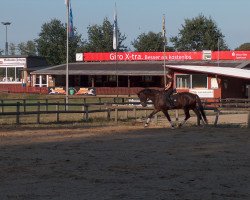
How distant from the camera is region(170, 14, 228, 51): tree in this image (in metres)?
106

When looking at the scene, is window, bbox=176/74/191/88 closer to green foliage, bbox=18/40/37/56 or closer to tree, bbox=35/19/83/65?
tree, bbox=35/19/83/65

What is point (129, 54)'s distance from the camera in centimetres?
8150

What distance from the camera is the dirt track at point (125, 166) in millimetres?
10133

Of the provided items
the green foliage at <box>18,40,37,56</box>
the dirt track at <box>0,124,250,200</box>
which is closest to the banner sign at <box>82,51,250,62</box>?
the dirt track at <box>0,124,250,200</box>

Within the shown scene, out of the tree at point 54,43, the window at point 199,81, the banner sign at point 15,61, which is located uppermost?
the tree at point 54,43

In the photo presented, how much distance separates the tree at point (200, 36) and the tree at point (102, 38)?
10.5m

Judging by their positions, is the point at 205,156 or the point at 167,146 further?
the point at 167,146

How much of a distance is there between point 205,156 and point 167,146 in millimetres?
2435

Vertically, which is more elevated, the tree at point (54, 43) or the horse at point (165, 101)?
the tree at point (54, 43)

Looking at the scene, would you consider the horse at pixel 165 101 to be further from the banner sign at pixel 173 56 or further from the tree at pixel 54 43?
the tree at pixel 54 43

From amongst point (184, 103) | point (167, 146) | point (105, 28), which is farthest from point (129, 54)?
point (167, 146)

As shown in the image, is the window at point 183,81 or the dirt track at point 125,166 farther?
the window at point 183,81

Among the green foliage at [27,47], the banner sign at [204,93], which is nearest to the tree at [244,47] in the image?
the green foliage at [27,47]

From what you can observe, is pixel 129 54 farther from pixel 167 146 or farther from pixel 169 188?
pixel 169 188
